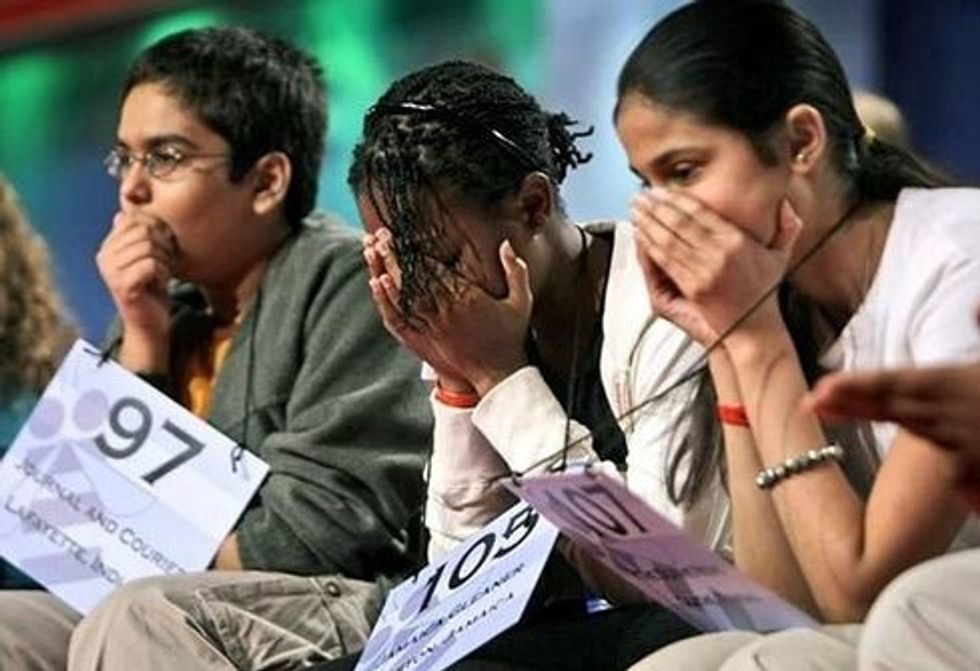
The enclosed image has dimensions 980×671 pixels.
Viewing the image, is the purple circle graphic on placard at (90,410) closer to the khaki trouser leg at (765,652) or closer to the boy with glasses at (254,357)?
the boy with glasses at (254,357)

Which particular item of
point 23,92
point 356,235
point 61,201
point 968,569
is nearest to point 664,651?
point 968,569

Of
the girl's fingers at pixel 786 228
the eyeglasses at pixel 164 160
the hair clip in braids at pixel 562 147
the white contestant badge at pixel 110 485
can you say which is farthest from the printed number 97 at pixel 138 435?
the girl's fingers at pixel 786 228

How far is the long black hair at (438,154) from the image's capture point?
2.08m

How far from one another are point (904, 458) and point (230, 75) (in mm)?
1096

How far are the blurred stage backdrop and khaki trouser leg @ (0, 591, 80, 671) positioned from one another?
82 centimetres

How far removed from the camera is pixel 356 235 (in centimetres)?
254

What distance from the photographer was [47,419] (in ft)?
8.25

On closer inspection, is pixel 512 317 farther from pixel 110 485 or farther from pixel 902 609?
pixel 902 609

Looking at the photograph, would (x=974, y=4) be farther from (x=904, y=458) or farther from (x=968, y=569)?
(x=968, y=569)

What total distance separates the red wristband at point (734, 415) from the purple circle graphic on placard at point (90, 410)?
2.76 feet

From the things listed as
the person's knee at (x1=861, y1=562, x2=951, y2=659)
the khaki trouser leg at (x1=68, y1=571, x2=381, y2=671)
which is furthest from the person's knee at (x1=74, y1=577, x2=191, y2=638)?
the person's knee at (x1=861, y1=562, x2=951, y2=659)

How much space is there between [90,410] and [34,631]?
0.26 meters

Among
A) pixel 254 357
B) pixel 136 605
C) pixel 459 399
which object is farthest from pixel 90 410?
pixel 459 399

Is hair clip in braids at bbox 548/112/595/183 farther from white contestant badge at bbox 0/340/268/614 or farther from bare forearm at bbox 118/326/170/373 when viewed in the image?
bare forearm at bbox 118/326/170/373
